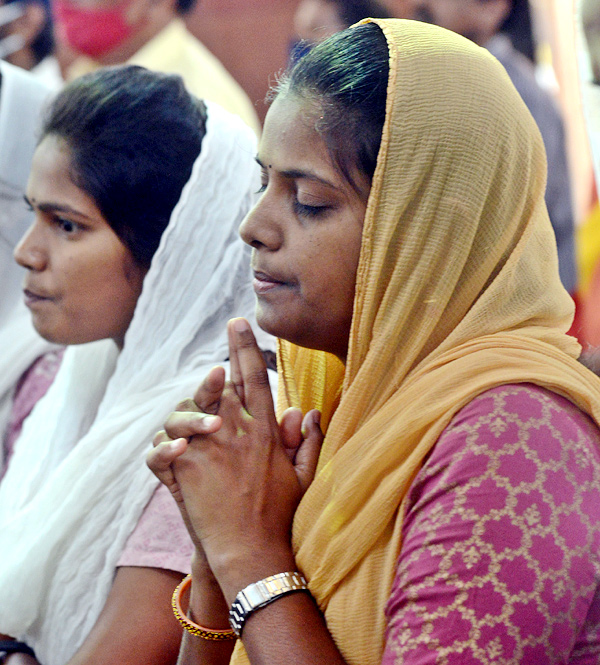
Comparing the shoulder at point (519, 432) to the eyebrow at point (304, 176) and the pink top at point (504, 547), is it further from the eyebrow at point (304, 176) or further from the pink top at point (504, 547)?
the eyebrow at point (304, 176)

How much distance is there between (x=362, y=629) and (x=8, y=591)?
79cm

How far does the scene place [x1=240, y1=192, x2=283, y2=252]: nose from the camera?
985mm

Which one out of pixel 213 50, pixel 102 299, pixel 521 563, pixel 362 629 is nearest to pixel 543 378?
pixel 521 563

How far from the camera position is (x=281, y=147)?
38.5 inches

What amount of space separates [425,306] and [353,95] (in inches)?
10.2

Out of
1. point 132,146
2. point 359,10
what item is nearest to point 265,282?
point 132,146

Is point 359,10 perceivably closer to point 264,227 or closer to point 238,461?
point 264,227

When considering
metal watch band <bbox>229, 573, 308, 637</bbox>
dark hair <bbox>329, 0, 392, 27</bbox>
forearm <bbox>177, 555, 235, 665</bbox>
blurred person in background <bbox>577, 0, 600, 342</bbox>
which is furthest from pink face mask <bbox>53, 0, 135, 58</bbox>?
metal watch band <bbox>229, 573, 308, 637</bbox>

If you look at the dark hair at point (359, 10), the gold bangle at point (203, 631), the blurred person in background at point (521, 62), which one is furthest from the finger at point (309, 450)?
the dark hair at point (359, 10)

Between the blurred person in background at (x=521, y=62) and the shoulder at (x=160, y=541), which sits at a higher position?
the blurred person in background at (x=521, y=62)

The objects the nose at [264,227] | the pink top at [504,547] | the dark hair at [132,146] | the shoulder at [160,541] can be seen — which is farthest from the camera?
the dark hair at [132,146]

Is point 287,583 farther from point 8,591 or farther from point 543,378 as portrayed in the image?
point 8,591

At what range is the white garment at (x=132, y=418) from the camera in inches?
54.4

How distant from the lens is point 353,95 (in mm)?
939
